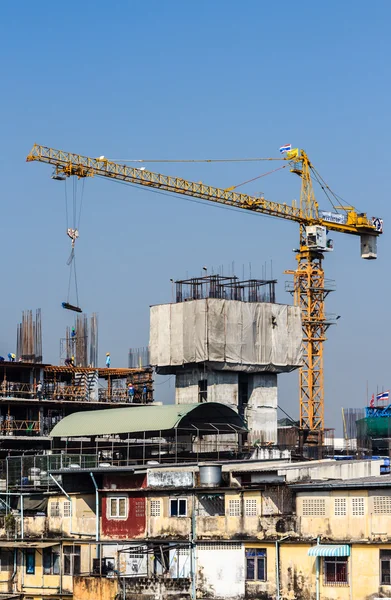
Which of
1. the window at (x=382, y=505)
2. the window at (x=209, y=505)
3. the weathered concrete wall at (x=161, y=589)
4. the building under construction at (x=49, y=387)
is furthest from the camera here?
the building under construction at (x=49, y=387)

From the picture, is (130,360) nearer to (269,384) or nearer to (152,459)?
(269,384)

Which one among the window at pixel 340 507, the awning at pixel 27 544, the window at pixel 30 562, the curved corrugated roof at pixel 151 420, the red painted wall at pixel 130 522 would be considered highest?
the curved corrugated roof at pixel 151 420

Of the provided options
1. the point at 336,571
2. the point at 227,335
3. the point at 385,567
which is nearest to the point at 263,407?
the point at 227,335

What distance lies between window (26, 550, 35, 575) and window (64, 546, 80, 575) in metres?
2.04

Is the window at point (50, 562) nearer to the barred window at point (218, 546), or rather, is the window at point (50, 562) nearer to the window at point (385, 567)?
the barred window at point (218, 546)

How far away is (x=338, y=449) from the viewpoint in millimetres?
101625

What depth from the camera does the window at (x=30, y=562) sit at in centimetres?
5475

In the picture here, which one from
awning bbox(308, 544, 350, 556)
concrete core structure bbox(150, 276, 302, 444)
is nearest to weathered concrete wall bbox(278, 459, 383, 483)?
awning bbox(308, 544, 350, 556)

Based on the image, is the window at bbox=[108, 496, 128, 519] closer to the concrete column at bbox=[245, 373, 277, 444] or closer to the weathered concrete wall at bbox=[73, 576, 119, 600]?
the weathered concrete wall at bbox=[73, 576, 119, 600]

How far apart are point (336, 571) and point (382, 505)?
3046mm

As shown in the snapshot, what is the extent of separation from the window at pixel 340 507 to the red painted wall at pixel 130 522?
9811mm

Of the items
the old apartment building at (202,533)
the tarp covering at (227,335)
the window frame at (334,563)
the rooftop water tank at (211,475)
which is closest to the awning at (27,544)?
the old apartment building at (202,533)

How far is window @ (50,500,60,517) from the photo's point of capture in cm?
5484

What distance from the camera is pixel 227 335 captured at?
89312mm
